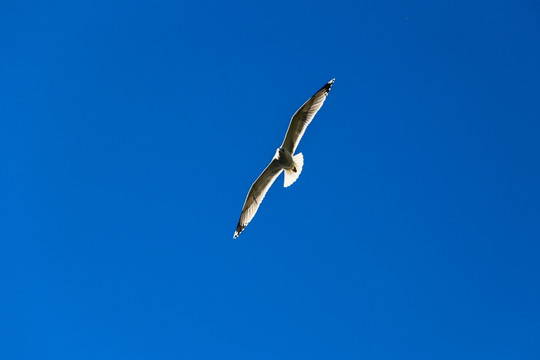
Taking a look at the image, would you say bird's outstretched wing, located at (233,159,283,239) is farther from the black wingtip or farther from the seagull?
the black wingtip

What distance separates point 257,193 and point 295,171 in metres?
0.93

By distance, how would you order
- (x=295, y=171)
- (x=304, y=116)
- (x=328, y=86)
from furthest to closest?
1. (x=295, y=171)
2. (x=328, y=86)
3. (x=304, y=116)

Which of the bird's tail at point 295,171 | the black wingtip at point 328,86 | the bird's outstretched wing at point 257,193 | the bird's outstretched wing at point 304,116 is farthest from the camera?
the bird's outstretched wing at point 257,193

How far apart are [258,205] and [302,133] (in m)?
1.81

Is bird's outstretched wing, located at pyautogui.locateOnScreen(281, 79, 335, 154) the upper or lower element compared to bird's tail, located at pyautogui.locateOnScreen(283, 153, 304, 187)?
upper

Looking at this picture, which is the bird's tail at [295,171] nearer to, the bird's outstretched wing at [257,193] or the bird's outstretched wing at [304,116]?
the bird's outstretched wing at [257,193]

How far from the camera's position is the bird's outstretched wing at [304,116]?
29.0 ft

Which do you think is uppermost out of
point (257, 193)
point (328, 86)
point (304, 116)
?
point (328, 86)

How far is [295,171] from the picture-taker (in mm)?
9352

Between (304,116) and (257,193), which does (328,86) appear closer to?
(304,116)

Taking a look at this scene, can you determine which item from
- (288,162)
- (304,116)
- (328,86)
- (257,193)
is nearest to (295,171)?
(288,162)

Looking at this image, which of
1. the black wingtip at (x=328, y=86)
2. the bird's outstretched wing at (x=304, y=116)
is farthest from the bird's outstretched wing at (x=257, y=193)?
the black wingtip at (x=328, y=86)


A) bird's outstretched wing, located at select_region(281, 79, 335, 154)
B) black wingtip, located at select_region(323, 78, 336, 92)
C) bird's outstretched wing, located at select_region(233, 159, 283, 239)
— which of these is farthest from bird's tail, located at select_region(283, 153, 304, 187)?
black wingtip, located at select_region(323, 78, 336, 92)

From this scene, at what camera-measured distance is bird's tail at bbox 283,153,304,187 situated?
924cm
